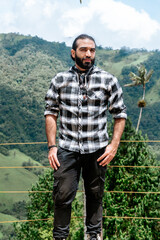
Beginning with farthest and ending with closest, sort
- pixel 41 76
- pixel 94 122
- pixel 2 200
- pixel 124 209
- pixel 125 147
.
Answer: pixel 41 76
pixel 2 200
pixel 125 147
pixel 124 209
pixel 94 122

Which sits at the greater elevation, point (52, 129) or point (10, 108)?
point (10, 108)

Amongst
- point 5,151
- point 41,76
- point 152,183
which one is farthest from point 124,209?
point 41,76

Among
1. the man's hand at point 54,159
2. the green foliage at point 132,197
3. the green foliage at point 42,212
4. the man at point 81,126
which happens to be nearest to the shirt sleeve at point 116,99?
the man at point 81,126

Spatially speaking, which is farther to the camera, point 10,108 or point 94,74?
point 10,108

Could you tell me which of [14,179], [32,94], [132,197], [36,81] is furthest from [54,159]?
[36,81]

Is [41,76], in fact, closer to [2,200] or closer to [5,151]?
[5,151]

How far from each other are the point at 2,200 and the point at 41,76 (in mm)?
66564

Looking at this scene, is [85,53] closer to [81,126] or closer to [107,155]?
[81,126]

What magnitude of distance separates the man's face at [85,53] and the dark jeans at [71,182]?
60 cm

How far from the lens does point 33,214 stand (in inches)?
872

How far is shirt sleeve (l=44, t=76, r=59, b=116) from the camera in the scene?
203 cm

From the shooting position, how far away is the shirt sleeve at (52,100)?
2.03 metres

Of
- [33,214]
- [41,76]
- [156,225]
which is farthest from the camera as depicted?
[41,76]

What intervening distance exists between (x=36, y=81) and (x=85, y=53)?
128601mm
